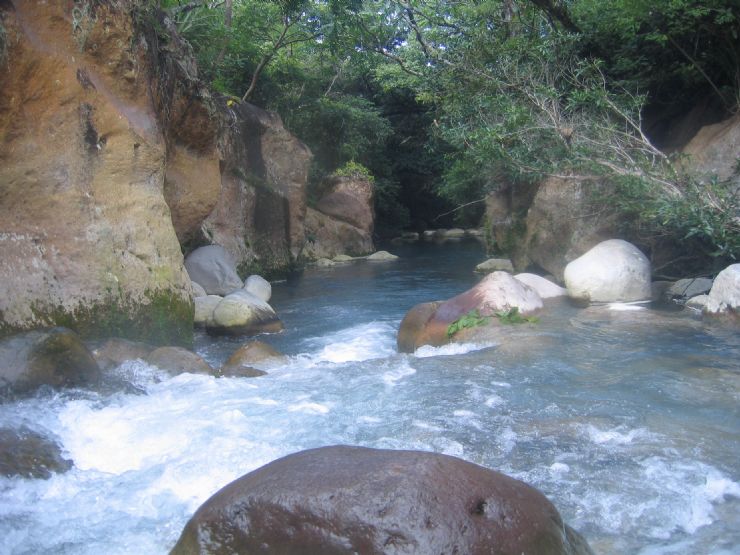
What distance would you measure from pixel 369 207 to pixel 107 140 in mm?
14324

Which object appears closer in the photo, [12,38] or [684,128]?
[12,38]

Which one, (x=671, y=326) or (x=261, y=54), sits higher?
(x=261, y=54)

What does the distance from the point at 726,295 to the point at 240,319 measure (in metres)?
6.38

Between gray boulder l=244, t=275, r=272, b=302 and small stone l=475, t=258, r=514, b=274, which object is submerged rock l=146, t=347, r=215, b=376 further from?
small stone l=475, t=258, r=514, b=274

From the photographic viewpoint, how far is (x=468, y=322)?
8727 millimetres

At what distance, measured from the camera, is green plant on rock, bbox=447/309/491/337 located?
8656 millimetres

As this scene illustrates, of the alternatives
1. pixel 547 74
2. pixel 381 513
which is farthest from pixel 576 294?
pixel 381 513

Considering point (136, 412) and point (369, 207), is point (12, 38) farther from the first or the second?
point (369, 207)

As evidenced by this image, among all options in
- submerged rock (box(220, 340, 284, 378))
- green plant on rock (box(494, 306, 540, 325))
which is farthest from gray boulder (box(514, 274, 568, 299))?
submerged rock (box(220, 340, 284, 378))

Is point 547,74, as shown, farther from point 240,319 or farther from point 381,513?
point 381,513

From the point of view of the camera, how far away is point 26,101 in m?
7.71

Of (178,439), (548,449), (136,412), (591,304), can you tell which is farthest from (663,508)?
(591,304)

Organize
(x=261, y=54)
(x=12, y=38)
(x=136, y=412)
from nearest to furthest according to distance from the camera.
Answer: (x=136, y=412) < (x=12, y=38) < (x=261, y=54)

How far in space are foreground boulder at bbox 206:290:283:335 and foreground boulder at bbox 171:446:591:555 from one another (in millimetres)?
6989
